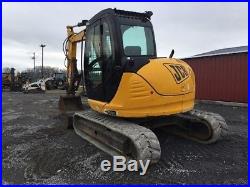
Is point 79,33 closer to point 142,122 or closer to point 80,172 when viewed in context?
point 142,122

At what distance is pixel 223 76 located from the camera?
13195 mm

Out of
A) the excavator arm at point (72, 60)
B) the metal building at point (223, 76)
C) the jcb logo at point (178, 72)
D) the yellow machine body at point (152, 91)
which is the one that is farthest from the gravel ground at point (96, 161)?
the metal building at point (223, 76)

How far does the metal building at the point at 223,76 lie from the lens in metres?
12.4

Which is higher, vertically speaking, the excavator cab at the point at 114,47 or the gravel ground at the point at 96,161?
the excavator cab at the point at 114,47

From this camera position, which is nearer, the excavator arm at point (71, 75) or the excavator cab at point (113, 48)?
the excavator cab at point (113, 48)

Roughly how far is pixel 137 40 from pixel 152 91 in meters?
1.21

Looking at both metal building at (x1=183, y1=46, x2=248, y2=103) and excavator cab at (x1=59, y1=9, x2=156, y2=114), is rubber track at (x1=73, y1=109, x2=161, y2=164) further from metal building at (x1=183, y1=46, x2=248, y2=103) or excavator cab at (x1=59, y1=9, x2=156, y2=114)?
metal building at (x1=183, y1=46, x2=248, y2=103)

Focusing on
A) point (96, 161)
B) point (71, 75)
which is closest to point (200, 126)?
point (96, 161)

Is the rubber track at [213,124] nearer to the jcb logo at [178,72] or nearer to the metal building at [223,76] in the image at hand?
the jcb logo at [178,72]

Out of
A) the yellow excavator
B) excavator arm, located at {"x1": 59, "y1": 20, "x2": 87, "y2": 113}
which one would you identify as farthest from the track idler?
excavator arm, located at {"x1": 59, "y1": 20, "x2": 87, "y2": 113}

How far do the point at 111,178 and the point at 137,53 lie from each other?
93.7 inches

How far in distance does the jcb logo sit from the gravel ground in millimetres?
1413

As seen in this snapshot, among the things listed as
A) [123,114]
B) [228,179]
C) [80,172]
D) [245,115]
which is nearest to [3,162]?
[80,172]

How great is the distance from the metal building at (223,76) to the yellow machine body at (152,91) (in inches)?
308
